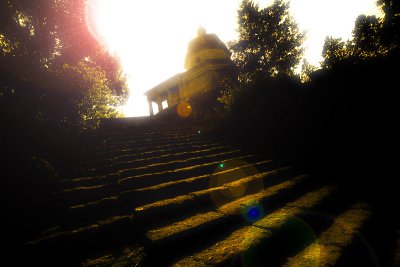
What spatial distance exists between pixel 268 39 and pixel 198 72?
836 centimetres

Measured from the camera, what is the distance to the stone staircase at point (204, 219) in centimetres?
234

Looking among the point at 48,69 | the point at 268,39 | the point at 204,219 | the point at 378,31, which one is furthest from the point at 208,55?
the point at 204,219

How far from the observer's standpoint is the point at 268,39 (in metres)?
24.9

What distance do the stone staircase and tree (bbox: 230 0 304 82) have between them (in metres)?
21.4

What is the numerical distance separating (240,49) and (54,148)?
23241mm

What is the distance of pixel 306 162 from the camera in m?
6.36

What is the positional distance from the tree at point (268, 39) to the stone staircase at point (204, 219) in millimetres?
21364

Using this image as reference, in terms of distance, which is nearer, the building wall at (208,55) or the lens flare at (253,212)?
the lens flare at (253,212)

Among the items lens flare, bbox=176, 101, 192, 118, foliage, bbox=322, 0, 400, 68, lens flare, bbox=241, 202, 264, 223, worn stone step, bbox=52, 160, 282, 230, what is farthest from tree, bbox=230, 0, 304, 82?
lens flare, bbox=241, 202, 264, 223

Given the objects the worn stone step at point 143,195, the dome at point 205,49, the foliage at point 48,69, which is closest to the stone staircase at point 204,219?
the worn stone step at point 143,195

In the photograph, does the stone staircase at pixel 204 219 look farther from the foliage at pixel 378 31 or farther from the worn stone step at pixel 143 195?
the foliage at pixel 378 31

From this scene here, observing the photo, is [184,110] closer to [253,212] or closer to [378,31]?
[253,212]

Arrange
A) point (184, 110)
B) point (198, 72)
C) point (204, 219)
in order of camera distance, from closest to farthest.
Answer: point (204, 219)
point (184, 110)
point (198, 72)

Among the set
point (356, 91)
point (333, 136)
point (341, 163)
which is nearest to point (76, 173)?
point (341, 163)
